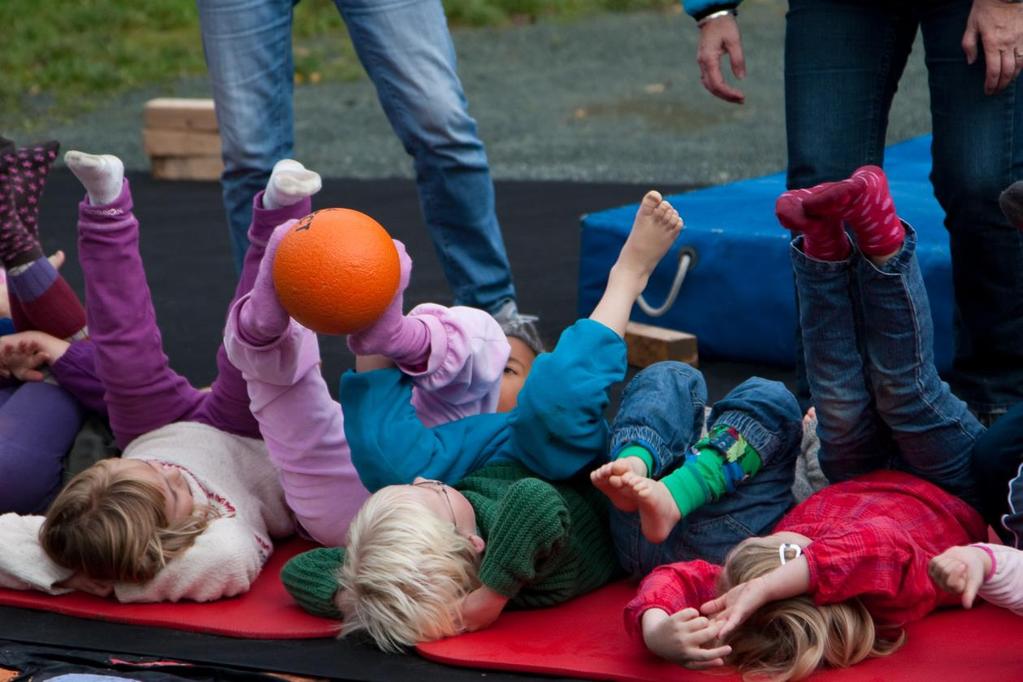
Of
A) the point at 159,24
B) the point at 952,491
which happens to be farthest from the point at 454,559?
the point at 159,24

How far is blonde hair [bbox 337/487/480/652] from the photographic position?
7.29 ft

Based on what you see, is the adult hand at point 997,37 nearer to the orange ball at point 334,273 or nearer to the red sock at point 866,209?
the red sock at point 866,209

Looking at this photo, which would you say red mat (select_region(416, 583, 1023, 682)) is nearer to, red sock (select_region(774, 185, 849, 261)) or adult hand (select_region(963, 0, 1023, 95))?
red sock (select_region(774, 185, 849, 261))

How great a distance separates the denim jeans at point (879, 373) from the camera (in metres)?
2.23

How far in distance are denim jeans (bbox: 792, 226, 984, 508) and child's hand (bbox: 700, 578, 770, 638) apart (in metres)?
0.41

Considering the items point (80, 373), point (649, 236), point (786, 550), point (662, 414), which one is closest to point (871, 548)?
point (786, 550)

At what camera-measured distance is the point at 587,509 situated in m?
A: 2.47

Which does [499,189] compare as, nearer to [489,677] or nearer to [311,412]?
[311,412]

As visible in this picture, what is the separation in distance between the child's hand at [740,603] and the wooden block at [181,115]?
4.79 m

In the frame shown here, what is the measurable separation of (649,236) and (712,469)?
0.46m

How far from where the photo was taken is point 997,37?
2.40m

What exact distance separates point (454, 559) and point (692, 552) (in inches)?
16.2

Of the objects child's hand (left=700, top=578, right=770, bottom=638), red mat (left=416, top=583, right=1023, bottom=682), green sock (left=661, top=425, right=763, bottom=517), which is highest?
green sock (left=661, top=425, right=763, bottom=517)

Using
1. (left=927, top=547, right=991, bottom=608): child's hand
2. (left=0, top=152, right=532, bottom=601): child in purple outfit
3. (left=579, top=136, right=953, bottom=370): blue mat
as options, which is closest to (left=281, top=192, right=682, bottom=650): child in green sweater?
(left=0, top=152, right=532, bottom=601): child in purple outfit
